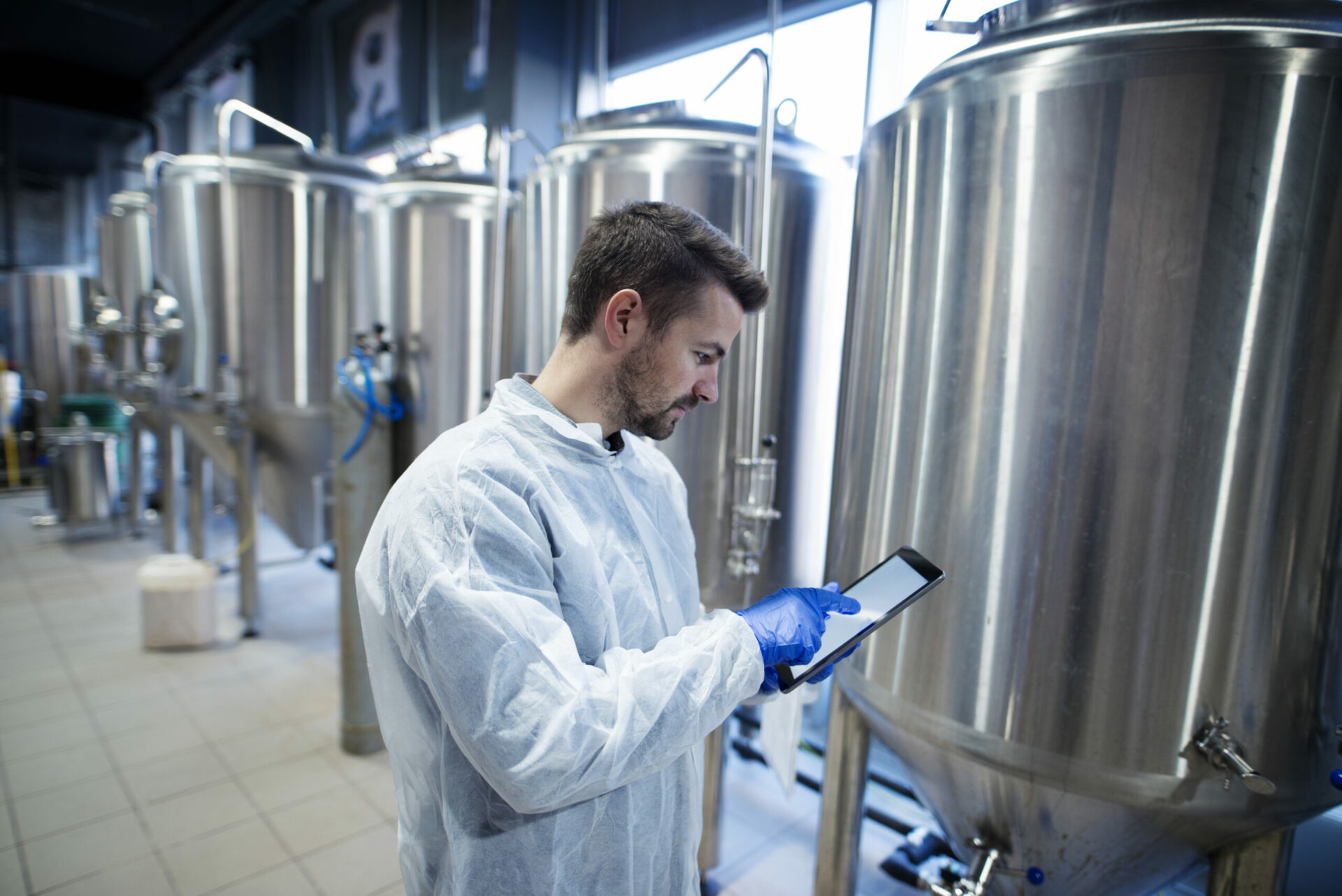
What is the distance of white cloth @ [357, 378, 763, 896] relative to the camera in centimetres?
74

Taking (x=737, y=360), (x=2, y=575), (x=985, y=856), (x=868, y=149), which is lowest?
(x=2, y=575)

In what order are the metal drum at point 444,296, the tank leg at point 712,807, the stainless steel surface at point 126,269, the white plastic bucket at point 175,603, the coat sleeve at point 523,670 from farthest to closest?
1. the stainless steel surface at point 126,269
2. the white plastic bucket at point 175,603
3. the metal drum at point 444,296
4. the tank leg at point 712,807
5. the coat sleeve at point 523,670

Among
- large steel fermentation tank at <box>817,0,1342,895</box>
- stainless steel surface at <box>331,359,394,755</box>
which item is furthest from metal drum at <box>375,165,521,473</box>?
large steel fermentation tank at <box>817,0,1342,895</box>

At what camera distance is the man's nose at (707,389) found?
99 cm

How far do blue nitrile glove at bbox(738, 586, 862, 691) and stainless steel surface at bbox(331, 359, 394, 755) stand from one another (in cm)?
179

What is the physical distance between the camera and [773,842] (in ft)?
6.88

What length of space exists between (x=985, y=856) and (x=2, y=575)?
5292 millimetres

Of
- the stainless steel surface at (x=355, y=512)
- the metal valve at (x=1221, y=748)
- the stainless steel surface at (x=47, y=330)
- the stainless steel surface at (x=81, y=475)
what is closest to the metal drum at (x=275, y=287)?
the stainless steel surface at (x=355, y=512)

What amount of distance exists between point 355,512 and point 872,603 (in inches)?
75.4

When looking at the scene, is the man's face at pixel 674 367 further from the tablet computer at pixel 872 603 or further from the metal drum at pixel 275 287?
the metal drum at pixel 275 287

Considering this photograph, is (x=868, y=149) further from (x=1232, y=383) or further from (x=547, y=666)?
(x=547, y=666)

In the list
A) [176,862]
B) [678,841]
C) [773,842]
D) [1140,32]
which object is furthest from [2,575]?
[1140,32]

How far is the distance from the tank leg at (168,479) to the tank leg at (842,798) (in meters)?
4.31

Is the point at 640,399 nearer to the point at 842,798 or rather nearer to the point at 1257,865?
the point at 842,798
